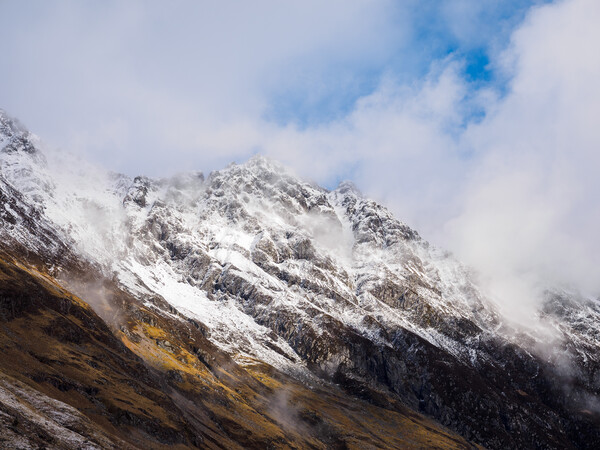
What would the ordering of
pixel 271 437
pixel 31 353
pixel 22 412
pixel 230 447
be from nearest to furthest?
pixel 22 412
pixel 31 353
pixel 230 447
pixel 271 437

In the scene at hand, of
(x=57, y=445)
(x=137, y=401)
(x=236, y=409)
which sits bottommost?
(x=57, y=445)

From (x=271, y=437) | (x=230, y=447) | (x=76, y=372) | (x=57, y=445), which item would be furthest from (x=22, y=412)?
(x=271, y=437)

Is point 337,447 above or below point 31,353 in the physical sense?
above

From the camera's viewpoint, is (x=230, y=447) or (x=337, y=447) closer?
(x=230, y=447)

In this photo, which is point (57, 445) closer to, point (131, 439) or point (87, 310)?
point (131, 439)

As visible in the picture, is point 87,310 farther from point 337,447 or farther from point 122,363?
point 337,447

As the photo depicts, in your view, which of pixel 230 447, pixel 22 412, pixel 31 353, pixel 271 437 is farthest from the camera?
pixel 271 437

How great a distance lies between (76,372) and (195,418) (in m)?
50.7

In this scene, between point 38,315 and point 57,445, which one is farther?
point 38,315

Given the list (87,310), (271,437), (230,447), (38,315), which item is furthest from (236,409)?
(38,315)

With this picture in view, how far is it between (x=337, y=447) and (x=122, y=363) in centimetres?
9723

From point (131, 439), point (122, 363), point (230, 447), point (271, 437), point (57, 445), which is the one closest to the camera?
point (57, 445)

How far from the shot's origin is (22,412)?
62906 mm

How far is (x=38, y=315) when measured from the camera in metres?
142
